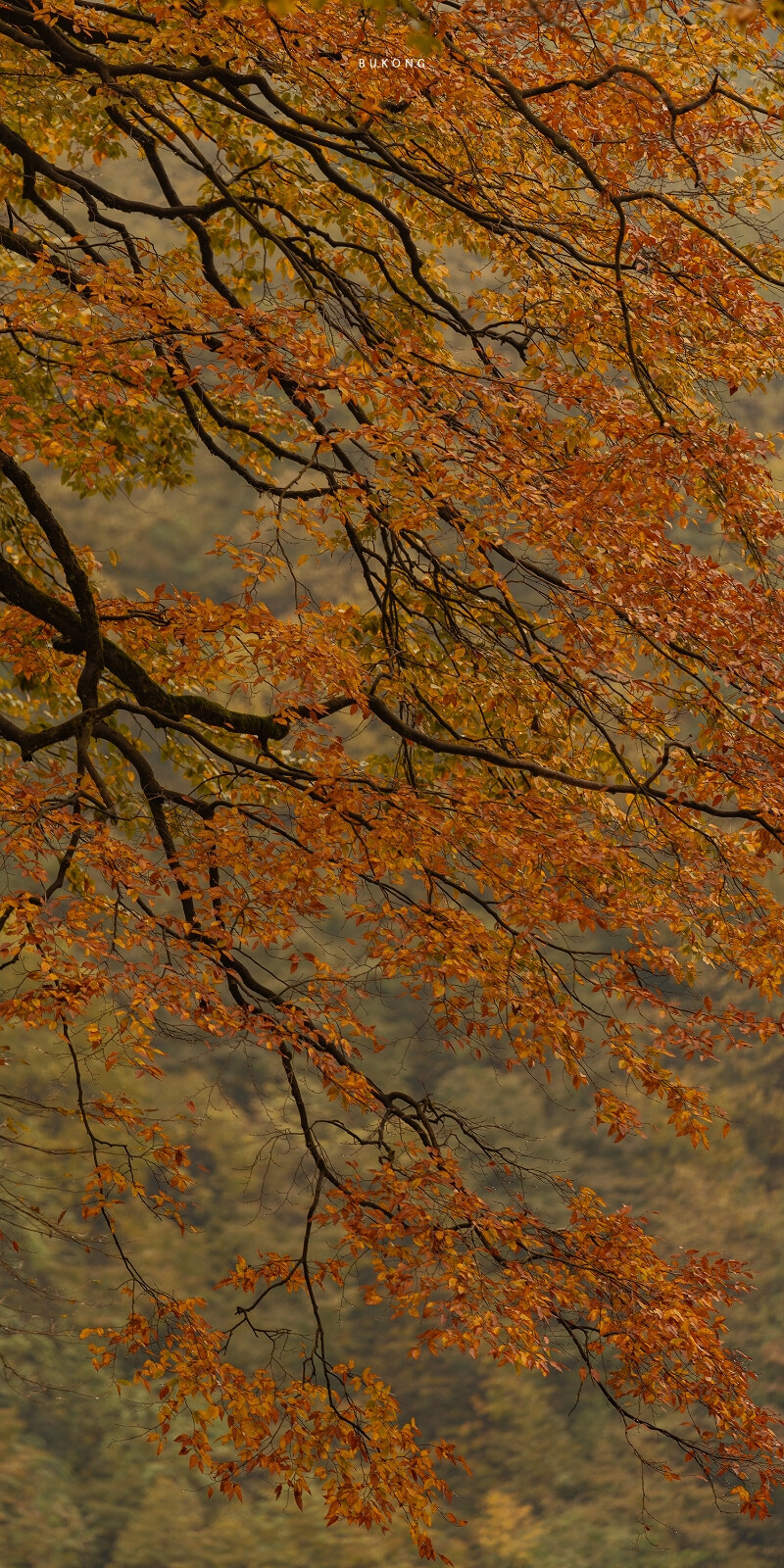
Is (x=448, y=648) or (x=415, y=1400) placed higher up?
(x=448, y=648)

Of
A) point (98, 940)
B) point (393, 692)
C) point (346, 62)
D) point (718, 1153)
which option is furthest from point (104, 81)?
point (718, 1153)

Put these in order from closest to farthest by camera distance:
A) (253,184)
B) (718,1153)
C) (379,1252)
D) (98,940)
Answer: (98,940), (379,1252), (253,184), (718,1153)

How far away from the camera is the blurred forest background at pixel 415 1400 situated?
62.4 feet

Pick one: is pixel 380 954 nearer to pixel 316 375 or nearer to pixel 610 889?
pixel 610 889

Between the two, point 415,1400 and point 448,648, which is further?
point 415,1400

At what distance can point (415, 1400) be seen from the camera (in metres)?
21.5

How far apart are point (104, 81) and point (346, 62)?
104cm

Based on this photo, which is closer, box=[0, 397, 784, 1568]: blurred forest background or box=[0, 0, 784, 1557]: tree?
box=[0, 0, 784, 1557]: tree

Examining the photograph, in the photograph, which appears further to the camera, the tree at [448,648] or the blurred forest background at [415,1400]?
the blurred forest background at [415,1400]

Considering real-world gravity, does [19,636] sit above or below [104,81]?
below

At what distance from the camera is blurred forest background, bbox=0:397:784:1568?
62.4 ft

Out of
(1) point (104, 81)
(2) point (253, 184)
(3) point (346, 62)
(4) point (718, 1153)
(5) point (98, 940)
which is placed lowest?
(5) point (98, 940)

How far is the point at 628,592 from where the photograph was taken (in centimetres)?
547

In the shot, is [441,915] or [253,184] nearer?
[441,915]
